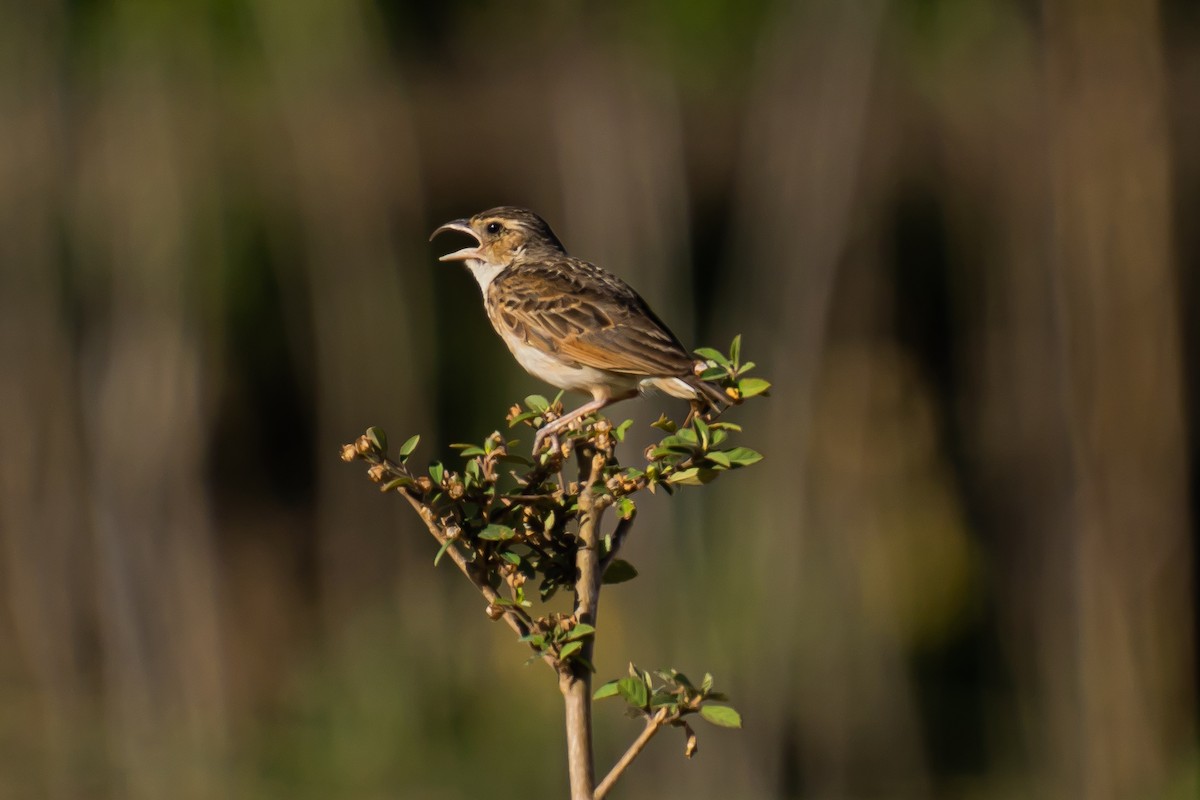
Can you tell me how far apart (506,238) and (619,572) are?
7.63 ft

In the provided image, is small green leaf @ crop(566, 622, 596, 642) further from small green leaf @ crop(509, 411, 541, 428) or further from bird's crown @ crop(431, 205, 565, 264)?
bird's crown @ crop(431, 205, 565, 264)

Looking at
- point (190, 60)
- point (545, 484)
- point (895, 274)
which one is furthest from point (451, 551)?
point (895, 274)

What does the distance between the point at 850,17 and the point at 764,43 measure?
1.03 meters

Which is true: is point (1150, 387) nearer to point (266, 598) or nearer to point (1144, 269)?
point (1144, 269)

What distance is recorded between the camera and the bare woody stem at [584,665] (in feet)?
4.91

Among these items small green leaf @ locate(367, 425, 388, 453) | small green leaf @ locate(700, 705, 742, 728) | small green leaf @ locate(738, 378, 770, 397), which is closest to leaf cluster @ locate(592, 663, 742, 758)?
small green leaf @ locate(700, 705, 742, 728)

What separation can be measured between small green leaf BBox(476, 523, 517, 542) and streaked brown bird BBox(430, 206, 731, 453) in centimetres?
93

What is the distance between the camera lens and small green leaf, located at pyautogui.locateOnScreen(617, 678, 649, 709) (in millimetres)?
1627

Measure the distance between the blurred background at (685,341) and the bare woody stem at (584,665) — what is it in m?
5.35

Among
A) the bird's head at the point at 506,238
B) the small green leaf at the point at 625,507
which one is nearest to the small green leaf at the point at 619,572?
the small green leaf at the point at 625,507

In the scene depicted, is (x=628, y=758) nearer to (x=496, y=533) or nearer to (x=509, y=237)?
(x=496, y=533)

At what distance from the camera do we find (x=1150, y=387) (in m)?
6.80

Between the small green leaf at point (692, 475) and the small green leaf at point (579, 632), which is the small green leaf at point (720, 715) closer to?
the small green leaf at point (579, 632)

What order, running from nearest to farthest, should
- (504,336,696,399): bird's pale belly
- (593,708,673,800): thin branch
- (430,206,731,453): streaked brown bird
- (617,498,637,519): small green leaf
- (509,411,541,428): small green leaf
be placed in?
(593,708,673,800): thin branch → (617,498,637,519): small green leaf → (509,411,541,428): small green leaf → (430,206,731,453): streaked brown bird → (504,336,696,399): bird's pale belly
